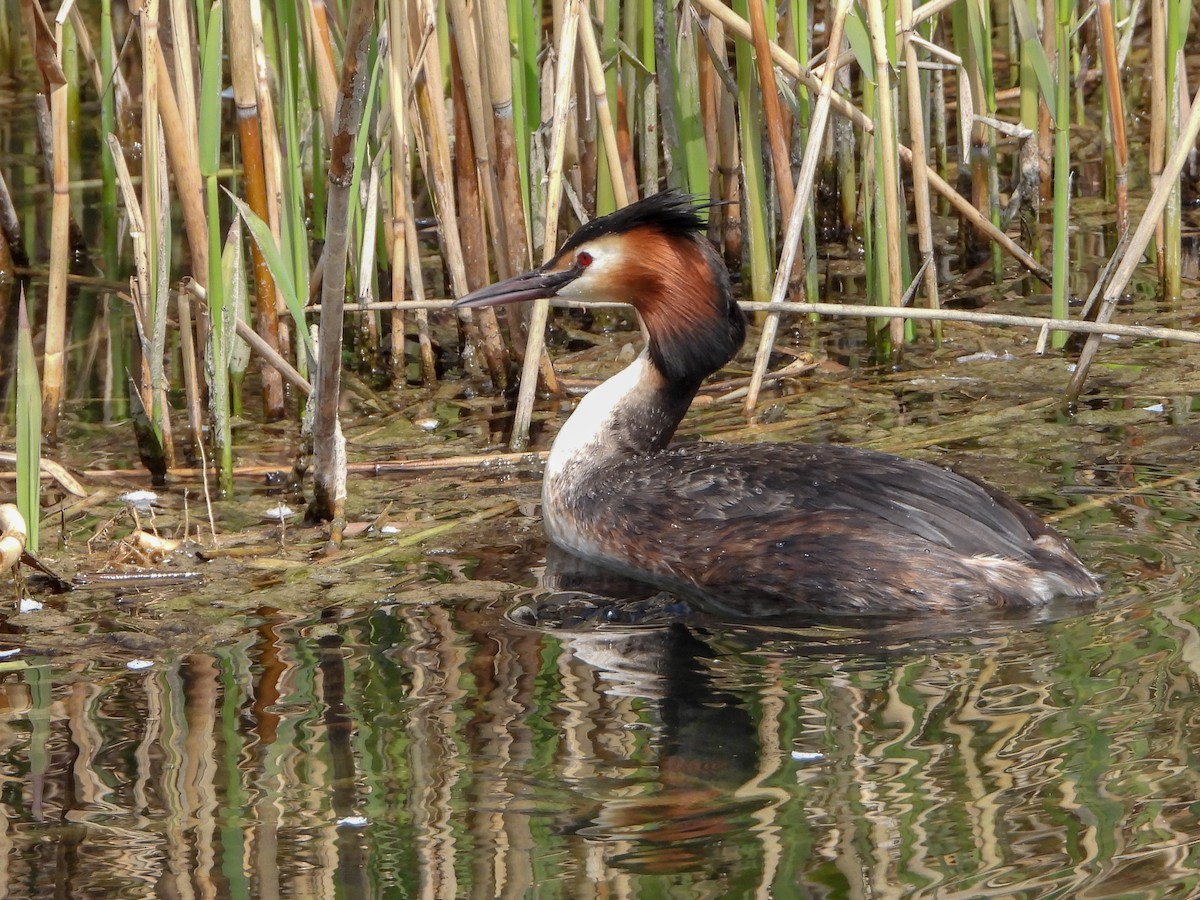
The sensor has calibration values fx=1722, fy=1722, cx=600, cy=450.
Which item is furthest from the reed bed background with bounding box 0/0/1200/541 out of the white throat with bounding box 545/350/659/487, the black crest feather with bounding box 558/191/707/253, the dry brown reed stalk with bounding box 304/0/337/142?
the white throat with bounding box 545/350/659/487

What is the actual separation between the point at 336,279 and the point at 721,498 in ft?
4.05

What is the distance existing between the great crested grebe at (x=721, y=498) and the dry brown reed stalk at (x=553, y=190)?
0.61 ft

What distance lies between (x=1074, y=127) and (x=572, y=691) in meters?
6.03

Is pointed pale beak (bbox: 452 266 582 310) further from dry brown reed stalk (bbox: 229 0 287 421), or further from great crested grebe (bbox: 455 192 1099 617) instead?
dry brown reed stalk (bbox: 229 0 287 421)

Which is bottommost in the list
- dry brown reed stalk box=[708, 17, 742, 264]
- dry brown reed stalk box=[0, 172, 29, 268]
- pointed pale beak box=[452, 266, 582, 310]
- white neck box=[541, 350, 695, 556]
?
white neck box=[541, 350, 695, 556]

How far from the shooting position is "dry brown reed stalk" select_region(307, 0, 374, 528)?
3.78 meters

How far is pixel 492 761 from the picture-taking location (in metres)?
3.38

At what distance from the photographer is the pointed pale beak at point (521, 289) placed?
521 cm

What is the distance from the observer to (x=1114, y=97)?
5926 millimetres

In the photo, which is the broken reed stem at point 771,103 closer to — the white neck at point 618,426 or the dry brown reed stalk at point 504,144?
the dry brown reed stalk at point 504,144

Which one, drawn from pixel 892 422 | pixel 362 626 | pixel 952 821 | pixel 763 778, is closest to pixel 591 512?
pixel 362 626

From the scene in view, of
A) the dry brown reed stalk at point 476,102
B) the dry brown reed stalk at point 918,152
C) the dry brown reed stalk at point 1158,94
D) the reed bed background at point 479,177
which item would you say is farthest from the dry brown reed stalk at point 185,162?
the dry brown reed stalk at point 1158,94

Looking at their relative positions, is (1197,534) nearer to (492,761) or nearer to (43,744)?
(492,761)

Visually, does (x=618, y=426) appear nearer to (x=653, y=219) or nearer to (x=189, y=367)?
(x=653, y=219)
